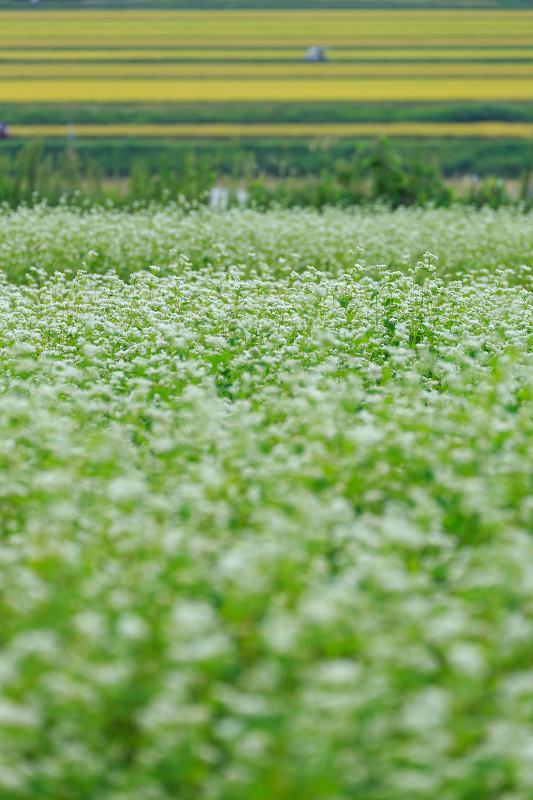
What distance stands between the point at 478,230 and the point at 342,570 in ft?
45.6

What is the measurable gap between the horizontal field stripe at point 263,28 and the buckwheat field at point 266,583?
57789mm

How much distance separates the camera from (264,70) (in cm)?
5331

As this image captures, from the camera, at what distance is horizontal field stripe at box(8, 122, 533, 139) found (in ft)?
138

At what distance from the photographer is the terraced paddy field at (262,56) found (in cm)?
4878

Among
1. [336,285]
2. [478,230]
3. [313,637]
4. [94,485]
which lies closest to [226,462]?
[94,485]

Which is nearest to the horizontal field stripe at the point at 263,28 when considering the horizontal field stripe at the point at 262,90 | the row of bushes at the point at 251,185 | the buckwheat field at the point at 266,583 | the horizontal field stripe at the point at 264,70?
the horizontal field stripe at the point at 264,70

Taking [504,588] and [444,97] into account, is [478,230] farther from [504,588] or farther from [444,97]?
[444,97]

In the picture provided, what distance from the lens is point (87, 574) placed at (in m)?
4.03

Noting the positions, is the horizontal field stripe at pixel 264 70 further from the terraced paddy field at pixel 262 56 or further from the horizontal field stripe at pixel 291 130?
the horizontal field stripe at pixel 291 130

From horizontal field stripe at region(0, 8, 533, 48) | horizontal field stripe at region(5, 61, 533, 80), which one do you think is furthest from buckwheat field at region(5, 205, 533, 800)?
horizontal field stripe at region(0, 8, 533, 48)

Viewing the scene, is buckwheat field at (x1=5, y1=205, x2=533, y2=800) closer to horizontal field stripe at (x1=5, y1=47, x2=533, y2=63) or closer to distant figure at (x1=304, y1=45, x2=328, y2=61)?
distant figure at (x1=304, y1=45, x2=328, y2=61)

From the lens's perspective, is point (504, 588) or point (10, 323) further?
point (10, 323)

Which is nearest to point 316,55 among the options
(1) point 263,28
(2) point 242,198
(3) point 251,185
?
(1) point 263,28

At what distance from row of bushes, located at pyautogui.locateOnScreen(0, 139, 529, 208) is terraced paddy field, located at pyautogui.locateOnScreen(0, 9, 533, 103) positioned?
81.4 ft
